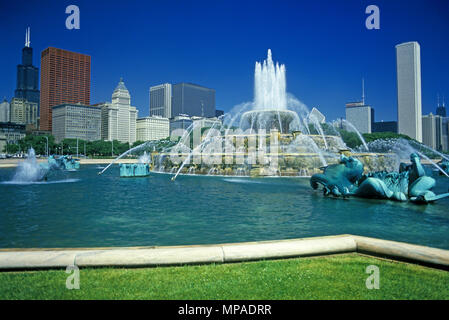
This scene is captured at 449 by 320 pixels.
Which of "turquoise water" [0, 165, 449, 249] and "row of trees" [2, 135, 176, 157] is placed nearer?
"turquoise water" [0, 165, 449, 249]

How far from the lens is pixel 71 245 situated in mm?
6566

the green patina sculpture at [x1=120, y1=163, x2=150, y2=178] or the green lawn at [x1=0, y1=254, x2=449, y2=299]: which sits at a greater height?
the green patina sculpture at [x1=120, y1=163, x2=150, y2=178]

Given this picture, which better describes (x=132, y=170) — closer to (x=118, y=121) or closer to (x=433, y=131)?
(x=118, y=121)

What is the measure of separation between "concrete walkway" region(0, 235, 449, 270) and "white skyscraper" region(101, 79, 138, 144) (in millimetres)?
190799

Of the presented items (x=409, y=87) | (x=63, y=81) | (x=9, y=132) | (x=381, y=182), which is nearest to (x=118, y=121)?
(x=63, y=81)

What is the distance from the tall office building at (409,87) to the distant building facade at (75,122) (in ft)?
470

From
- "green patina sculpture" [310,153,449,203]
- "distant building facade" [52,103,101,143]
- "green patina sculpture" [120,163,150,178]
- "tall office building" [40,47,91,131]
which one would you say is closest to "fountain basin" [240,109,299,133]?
"green patina sculpture" [120,163,150,178]

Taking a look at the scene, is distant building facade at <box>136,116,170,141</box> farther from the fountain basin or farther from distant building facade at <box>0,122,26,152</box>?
the fountain basin

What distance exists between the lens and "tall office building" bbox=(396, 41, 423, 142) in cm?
12825

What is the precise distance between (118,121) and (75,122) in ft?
94.4

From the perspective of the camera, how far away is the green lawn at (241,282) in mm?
3961

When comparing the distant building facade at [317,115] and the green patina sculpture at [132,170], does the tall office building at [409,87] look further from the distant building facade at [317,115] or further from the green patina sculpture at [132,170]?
the green patina sculpture at [132,170]

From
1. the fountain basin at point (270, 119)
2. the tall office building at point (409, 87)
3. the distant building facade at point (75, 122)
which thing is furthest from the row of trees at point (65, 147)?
the tall office building at point (409, 87)

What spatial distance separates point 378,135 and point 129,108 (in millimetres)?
148036
